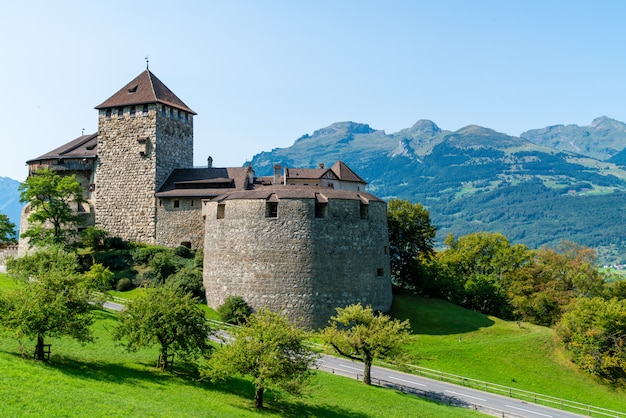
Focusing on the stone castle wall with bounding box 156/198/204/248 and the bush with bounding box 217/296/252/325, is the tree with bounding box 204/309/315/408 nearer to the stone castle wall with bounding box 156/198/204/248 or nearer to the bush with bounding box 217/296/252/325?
the bush with bounding box 217/296/252/325

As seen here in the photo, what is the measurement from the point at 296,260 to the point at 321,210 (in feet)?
17.3

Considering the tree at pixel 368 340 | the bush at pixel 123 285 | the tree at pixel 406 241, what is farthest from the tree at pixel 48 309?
the tree at pixel 406 241

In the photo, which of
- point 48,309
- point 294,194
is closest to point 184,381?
point 48,309

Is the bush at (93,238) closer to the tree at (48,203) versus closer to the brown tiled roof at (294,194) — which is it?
the tree at (48,203)

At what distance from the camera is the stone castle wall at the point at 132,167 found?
212 ft

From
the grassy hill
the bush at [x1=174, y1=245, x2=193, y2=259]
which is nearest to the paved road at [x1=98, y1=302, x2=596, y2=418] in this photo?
the grassy hill

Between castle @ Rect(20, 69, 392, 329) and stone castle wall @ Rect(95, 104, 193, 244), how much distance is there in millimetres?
113

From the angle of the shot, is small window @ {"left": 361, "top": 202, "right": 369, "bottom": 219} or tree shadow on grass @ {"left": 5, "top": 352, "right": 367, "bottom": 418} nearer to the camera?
tree shadow on grass @ {"left": 5, "top": 352, "right": 367, "bottom": 418}

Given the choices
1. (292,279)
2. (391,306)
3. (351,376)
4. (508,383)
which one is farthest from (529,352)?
(292,279)

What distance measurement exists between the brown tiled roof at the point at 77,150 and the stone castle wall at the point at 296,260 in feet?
75.5

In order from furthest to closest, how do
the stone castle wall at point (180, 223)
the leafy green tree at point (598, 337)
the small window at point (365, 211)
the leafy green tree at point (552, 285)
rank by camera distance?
the stone castle wall at point (180, 223), the leafy green tree at point (552, 285), the small window at point (365, 211), the leafy green tree at point (598, 337)

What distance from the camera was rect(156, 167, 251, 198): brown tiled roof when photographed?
207 ft

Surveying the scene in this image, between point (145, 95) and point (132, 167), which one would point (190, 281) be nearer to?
point (132, 167)

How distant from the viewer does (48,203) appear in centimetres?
6022
